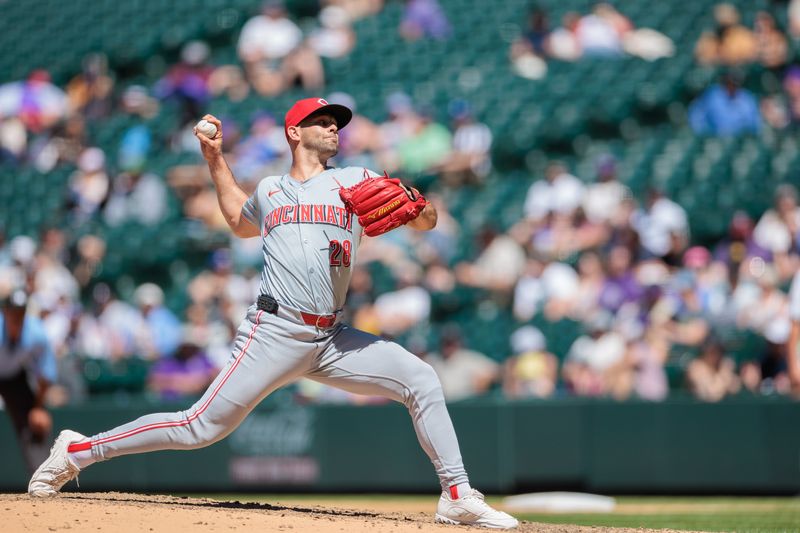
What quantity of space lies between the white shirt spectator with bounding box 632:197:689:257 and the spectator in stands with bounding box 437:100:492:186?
1.86 meters

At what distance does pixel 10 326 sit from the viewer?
27.9 ft

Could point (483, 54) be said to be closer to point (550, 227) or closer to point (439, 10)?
point (439, 10)

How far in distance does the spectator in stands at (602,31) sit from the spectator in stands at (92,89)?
5733 millimetres

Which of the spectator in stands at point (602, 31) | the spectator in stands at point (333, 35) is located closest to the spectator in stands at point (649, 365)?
the spectator in stands at point (602, 31)

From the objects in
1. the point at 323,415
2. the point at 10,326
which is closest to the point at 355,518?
the point at 10,326

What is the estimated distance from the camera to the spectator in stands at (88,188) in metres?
13.1

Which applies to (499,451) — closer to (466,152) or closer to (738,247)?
(738,247)

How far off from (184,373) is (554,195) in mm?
3952

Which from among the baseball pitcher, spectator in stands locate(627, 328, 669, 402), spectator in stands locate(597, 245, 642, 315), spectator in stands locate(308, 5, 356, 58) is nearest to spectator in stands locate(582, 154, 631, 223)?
spectator in stands locate(597, 245, 642, 315)

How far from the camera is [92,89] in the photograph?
49.3 ft

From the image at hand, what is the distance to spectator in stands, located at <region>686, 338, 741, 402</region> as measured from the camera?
9.91 meters

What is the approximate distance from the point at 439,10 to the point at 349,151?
262 centimetres

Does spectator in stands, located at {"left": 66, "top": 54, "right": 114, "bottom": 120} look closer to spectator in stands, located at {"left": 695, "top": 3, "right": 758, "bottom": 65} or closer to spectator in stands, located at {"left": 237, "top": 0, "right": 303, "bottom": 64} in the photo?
spectator in stands, located at {"left": 237, "top": 0, "right": 303, "bottom": 64}

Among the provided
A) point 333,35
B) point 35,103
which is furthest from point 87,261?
point 333,35
